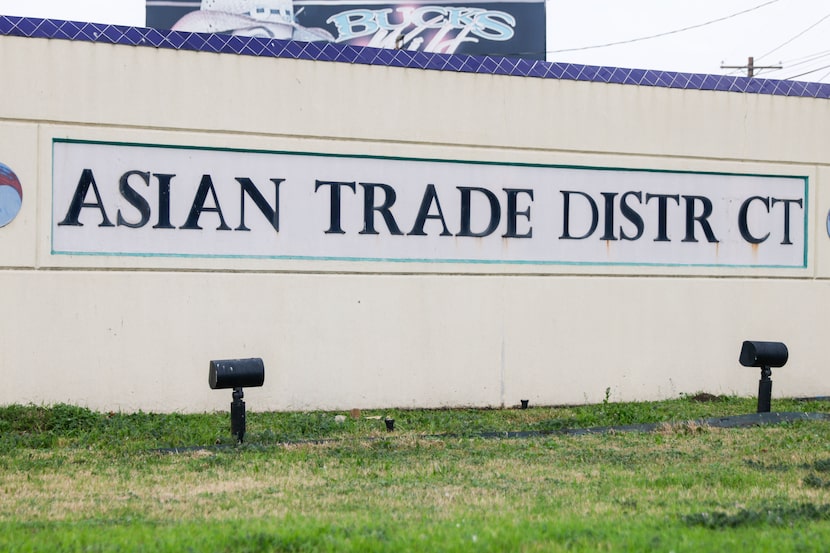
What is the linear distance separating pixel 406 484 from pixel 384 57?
7.73 metres

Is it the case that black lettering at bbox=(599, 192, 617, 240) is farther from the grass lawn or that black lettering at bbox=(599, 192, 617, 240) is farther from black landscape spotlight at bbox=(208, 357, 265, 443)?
black landscape spotlight at bbox=(208, 357, 265, 443)

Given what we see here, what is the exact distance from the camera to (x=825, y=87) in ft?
58.5

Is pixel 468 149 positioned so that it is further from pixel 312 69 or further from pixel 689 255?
pixel 689 255

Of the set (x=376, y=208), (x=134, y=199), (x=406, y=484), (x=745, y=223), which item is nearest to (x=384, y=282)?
(x=376, y=208)

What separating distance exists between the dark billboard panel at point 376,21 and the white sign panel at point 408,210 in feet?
57.9

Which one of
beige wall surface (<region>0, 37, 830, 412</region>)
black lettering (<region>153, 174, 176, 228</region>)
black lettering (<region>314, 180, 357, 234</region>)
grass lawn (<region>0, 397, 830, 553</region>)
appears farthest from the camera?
black lettering (<region>314, 180, 357, 234</region>)

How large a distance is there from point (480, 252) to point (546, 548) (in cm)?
914

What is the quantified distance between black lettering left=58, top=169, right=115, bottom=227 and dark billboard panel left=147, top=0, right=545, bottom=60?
20.7m

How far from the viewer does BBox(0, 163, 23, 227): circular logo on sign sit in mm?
13750

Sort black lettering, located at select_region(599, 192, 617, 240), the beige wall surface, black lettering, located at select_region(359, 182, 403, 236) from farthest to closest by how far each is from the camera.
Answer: black lettering, located at select_region(599, 192, 617, 240) → black lettering, located at select_region(359, 182, 403, 236) → the beige wall surface

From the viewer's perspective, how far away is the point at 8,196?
13.8 metres

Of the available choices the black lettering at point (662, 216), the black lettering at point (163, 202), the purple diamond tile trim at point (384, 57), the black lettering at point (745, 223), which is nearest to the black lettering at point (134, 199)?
the black lettering at point (163, 202)

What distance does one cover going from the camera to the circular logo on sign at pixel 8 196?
13750 millimetres

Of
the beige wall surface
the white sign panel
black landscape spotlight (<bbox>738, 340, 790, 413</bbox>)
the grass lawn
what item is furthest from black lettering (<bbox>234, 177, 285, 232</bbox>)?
black landscape spotlight (<bbox>738, 340, 790, 413</bbox>)
